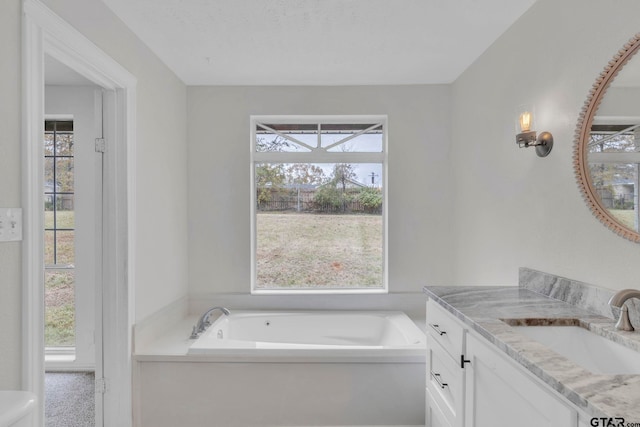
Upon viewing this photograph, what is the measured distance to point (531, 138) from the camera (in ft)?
6.18

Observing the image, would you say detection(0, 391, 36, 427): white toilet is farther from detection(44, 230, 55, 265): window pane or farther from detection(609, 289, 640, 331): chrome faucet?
detection(44, 230, 55, 265): window pane

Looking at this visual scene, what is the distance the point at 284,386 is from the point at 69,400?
5.09ft

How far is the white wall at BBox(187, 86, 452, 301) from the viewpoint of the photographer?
323cm

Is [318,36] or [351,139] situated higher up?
[318,36]

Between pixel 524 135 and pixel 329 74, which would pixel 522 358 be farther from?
pixel 329 74

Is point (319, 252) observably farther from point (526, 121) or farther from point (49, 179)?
point (49, 179)

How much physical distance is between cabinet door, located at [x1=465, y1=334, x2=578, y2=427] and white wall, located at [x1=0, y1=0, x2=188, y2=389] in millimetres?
1637

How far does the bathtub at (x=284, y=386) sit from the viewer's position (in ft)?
7.50

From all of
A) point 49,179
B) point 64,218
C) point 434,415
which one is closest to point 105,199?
point 64,218

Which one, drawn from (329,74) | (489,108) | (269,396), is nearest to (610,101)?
(489,108)

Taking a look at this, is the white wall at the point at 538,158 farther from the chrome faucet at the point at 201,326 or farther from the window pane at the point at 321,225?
the chrome faucet at the point at 201,326

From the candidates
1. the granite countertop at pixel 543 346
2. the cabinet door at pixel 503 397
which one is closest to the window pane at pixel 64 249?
the granite countertop at pixel 543 346

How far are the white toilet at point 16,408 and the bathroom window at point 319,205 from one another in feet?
7.28

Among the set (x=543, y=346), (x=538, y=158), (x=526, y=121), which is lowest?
(x=543, y=346)
